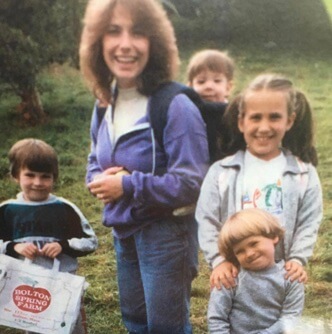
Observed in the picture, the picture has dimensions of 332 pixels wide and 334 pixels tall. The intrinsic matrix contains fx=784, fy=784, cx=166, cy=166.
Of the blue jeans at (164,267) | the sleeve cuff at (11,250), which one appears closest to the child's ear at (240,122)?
the blue jeans at (164,267)

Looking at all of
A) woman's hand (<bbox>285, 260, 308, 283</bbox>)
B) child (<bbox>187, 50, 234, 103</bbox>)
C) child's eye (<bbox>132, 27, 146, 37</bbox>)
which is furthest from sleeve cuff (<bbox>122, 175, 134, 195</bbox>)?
woman's hand (<bbox>285, 260, 308, 283</bbox>)

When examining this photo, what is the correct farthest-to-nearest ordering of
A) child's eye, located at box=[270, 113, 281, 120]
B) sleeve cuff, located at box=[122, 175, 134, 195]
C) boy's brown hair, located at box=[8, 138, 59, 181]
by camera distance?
boy's brown hair, located at box=[8, 138, 59, 181] < sleeve cuff, located at box=[122, 175, 134, 195] < child's eye, located at box=[270, 113, 281, 120]

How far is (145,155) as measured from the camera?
A: 270cm

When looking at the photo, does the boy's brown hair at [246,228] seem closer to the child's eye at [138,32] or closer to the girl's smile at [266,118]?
the girl's smile at [266,118]

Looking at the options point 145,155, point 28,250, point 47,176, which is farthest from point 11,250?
point 145,155

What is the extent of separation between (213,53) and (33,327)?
4.12ft

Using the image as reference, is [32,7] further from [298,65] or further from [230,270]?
[230,270]

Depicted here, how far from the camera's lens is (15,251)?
3010 millimetres

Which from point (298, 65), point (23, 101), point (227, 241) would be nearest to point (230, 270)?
point (227, 241)

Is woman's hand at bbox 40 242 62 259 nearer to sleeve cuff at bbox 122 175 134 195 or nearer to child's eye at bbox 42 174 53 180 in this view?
child's eye at bbox 42 174 53 180

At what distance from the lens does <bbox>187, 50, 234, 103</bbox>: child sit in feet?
8.71

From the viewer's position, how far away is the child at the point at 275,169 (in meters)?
2.61

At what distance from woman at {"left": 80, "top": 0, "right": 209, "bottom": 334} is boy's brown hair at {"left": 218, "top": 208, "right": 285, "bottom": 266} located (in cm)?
14

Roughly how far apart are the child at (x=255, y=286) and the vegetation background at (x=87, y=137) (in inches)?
3.0
